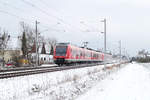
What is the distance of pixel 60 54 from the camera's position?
28891 millimetres

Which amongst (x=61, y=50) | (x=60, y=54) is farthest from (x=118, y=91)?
(x=61, y=50)

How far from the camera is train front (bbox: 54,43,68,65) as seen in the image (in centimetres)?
2850

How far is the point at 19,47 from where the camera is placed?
52781mm

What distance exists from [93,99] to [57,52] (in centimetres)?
2113

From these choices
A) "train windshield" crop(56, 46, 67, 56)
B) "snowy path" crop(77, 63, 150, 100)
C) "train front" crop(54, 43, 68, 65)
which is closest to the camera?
"snowy path" crop(77, 63, 150, 100)

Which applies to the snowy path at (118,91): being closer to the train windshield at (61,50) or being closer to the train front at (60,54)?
the train front at (60,54)

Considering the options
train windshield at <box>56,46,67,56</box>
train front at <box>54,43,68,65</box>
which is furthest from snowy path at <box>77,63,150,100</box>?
train windshield at <box>56,46,67,56</box>

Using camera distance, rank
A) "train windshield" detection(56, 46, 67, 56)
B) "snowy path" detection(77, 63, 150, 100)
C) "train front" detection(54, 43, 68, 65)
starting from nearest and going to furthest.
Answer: "snowy path" detection(77, 63, 150, 100) → "train front" detection(54, 43, 68, 65) → "train windshield" detection(56, 46, 67, 56)

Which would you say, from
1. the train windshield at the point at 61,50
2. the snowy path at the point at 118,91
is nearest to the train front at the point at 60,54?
the train windshield at the point at 61,50

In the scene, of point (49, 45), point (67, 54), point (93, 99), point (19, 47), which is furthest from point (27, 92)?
point (49, 45)

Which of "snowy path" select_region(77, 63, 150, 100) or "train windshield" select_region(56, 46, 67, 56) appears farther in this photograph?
"train windshield" select_region(56, 46, 67, 56)

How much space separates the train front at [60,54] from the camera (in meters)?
28.5

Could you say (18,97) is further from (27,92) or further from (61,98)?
(61,98)

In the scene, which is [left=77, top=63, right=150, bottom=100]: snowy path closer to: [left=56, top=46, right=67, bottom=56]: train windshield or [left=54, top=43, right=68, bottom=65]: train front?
[left=54, top=43, right=68, bottom=65]: train front
